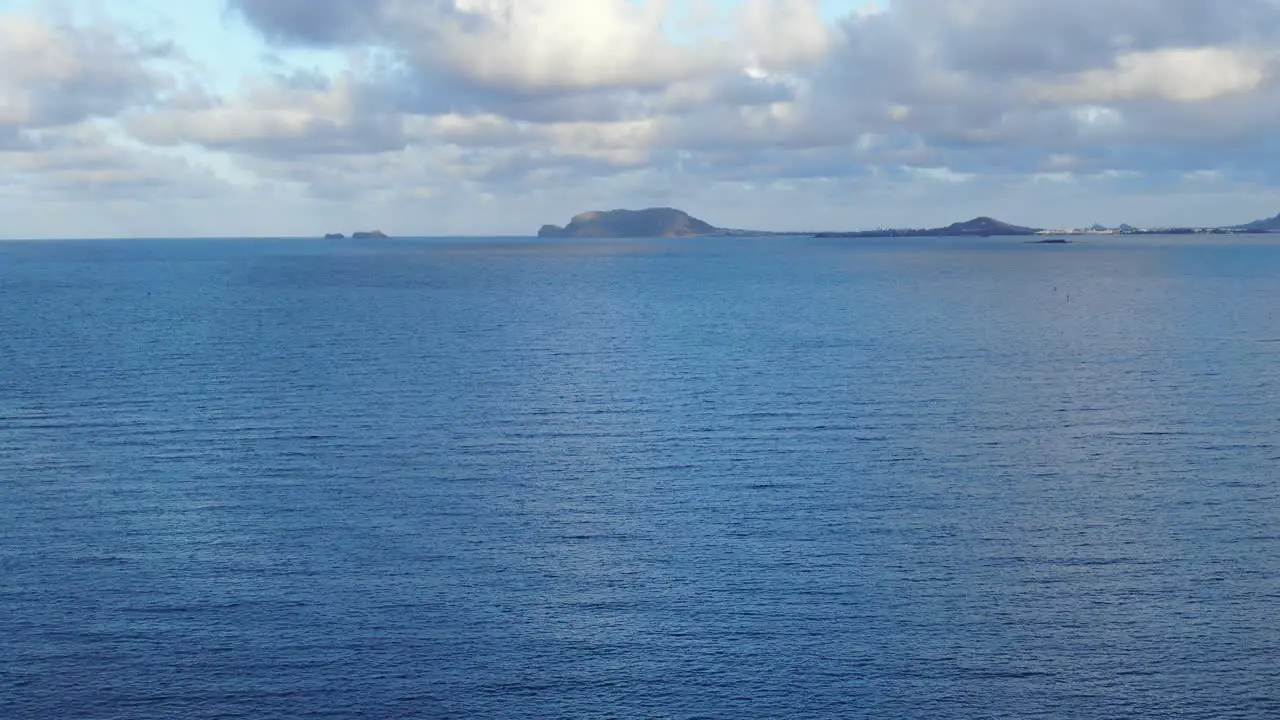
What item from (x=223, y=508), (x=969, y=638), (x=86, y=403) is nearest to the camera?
(x=969, y=638)

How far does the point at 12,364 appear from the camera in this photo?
4085 inches

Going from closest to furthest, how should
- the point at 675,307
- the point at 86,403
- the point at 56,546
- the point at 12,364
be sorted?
the point at 56,546 < the point at 86,403 < the point at 12,364 < the point at 675,307

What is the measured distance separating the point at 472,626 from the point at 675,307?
131607mm

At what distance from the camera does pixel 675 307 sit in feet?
581

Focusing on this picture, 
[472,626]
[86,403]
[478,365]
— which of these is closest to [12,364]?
[86,403]

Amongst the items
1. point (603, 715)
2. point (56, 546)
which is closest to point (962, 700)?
point (603, 715)

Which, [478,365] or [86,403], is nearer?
[86,403]

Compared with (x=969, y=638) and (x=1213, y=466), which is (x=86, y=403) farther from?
(x=1213, y=466)

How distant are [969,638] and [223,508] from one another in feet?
115

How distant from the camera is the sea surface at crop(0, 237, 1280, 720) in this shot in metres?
42.7

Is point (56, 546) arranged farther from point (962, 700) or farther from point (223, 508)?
point (962, 700)

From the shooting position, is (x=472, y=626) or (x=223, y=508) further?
(x=223, y=508)

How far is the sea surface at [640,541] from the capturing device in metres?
42.7

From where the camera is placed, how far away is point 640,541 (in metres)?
55.8
